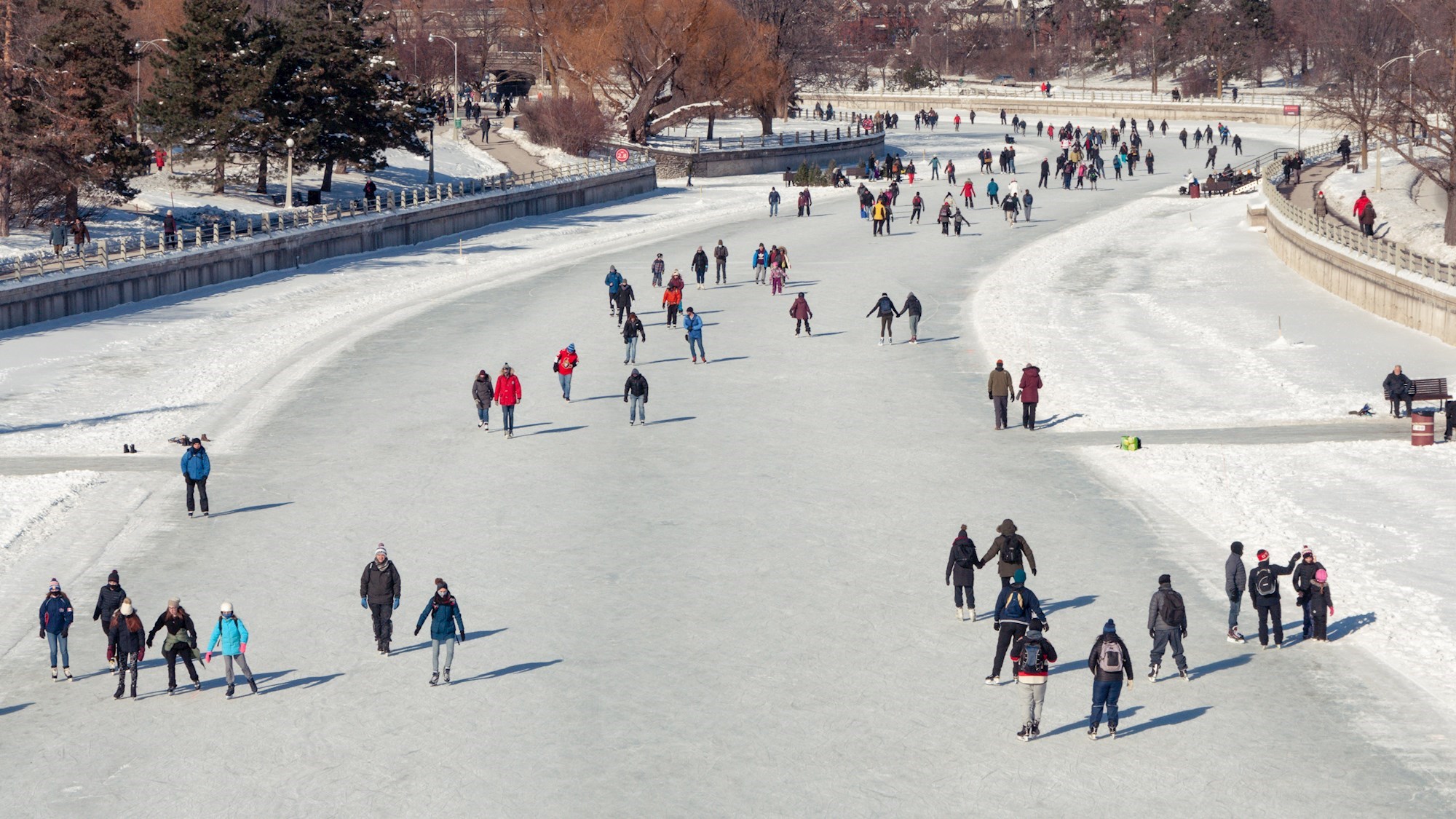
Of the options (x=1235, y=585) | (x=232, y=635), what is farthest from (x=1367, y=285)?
(x=232, y=635)

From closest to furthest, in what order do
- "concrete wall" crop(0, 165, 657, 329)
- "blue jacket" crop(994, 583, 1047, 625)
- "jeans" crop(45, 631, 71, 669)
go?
"blue jacket" crop(994, 583, 1047, 625) < "jeans" crop(45, 631, 71, 669) < "concrete wall" crop(0, 165, 657, 329)

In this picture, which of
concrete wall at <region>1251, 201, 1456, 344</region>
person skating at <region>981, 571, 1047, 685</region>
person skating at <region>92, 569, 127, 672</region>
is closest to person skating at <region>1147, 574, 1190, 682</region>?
person skating at <region>981, 571, 1047, 685</region>

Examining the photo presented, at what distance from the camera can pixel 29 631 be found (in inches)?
698

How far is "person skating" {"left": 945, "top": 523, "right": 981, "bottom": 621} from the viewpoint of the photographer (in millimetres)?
17234

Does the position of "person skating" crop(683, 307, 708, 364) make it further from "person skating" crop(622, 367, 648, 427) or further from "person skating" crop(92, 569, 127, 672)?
"person skating" crop(92, 569, 127, 672)

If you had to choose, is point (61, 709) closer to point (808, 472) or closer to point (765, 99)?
point (808, 472)

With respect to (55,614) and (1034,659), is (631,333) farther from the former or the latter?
(1034,659)

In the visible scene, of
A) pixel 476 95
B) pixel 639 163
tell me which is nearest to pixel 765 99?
pixel 639 163

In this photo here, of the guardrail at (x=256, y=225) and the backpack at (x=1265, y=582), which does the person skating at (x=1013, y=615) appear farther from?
the guardrail at (x=256, y=225)

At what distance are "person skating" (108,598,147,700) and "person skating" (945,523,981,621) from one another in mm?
8033

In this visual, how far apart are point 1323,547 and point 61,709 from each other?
14297 millimetres

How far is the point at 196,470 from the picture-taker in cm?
2202

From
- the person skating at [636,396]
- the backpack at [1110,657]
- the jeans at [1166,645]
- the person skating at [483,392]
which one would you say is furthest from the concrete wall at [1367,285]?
the backpack at [1110,657]

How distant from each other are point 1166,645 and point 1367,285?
88.6ft
